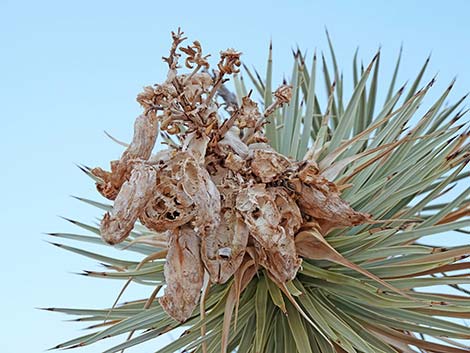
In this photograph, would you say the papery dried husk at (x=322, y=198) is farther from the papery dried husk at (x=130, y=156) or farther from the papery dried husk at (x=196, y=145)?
the papery dried husk at (x=130, y=156)

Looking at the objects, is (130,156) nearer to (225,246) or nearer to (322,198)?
(225,246)

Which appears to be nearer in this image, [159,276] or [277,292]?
[277,292]

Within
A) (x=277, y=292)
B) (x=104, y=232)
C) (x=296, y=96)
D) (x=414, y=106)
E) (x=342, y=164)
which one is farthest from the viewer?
(x=296, y=96)

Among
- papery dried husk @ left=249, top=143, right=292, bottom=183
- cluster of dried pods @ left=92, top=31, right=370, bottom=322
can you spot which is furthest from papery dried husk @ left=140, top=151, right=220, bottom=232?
papery dried husk @ left=249, top=143, right=292, bottom=183

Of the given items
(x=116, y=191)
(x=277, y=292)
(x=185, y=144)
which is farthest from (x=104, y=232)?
(x=277, y=292)

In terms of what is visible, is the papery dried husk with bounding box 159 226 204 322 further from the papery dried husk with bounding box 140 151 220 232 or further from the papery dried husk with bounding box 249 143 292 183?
the papery dried husk with bounding box 249 143 292 183

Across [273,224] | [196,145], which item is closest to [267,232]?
[273,224]

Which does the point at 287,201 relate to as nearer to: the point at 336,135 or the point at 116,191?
the point at 116,191
